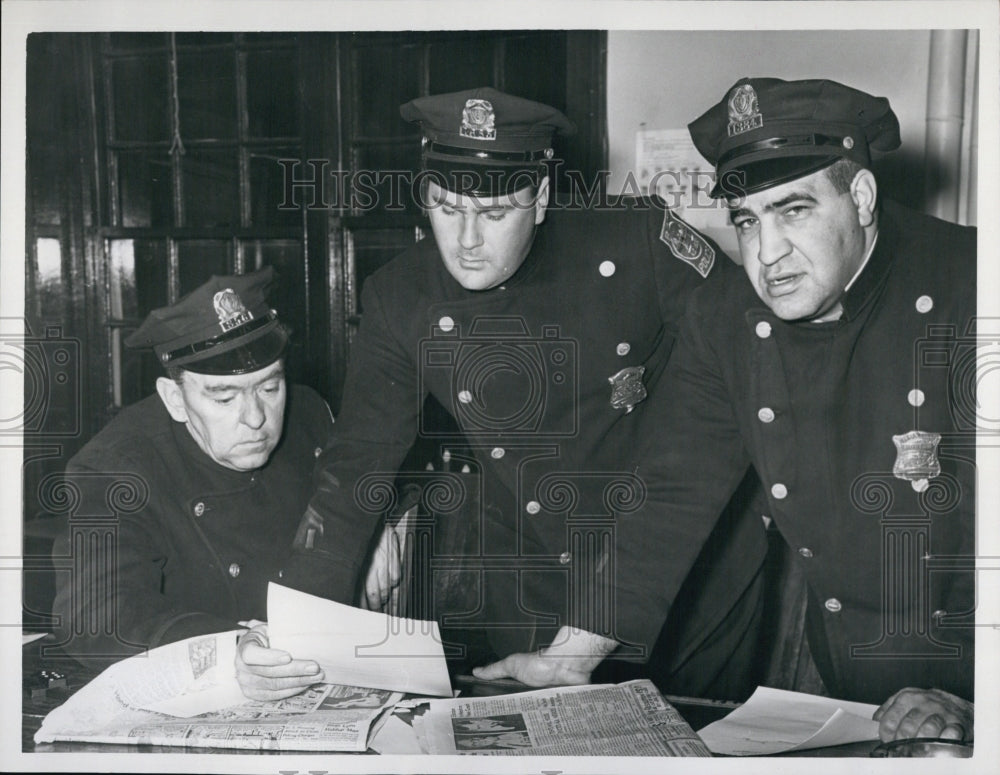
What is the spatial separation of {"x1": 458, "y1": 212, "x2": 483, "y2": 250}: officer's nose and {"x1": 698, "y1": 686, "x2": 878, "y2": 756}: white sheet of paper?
1.00 meters

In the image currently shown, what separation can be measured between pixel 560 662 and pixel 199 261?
3.46 ft

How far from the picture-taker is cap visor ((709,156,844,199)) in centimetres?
164

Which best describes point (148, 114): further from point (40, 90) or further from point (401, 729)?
point (401, 729)

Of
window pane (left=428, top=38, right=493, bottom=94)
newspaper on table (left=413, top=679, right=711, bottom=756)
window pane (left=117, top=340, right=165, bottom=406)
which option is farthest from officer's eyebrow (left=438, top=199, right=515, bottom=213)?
newspaper on table (left=413, top=679, right=711, bottom=756)

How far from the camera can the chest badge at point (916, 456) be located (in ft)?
5.65

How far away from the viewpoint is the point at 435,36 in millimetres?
1802

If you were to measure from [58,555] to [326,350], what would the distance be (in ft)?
2.28

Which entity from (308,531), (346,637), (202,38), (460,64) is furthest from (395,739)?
(202,38)

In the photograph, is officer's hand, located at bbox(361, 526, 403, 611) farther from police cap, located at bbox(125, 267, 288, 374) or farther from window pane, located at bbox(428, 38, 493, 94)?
window pane, located at bbox(428, 38, 493, 94)

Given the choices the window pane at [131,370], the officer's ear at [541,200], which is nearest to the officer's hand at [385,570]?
the window pane at [131,370]

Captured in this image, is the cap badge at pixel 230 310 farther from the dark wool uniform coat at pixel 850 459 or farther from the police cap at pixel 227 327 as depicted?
the dark wool uniform coat at pixel 850 459

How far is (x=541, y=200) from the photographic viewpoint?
1758 millimetres

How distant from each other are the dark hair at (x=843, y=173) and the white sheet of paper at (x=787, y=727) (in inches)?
37.9

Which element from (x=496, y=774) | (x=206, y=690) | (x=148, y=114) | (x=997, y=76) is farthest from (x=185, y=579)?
(x=997, y=76)
